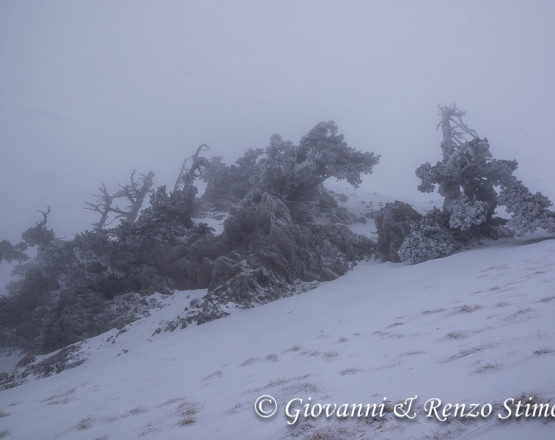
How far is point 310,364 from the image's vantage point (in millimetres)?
5781

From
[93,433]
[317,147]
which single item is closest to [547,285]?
[93,433]

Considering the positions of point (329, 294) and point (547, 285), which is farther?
point (329, 294)

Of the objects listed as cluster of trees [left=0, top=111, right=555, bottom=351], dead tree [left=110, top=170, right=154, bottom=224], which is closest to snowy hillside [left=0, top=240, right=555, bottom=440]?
cluster of trees [left=0, top=111, right=555, bottom=351]

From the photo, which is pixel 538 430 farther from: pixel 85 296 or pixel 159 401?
pixel 85 296

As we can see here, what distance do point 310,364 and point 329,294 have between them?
27.1ft

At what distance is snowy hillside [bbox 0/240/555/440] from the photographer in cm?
313

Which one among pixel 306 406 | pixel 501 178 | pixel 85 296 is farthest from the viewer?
pixel 85 296

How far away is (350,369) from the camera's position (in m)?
4.90

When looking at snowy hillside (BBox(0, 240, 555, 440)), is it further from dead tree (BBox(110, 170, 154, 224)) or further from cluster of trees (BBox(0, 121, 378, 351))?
dead tree (BBox(110, 170, 154, 224))

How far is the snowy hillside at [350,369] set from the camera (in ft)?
10.3

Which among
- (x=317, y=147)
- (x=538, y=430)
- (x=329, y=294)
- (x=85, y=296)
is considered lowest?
(x=329, y=294)

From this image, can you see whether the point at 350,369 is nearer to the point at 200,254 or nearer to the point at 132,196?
the point at 200,254

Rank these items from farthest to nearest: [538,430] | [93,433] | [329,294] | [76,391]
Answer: [329,294] < [76,391] < [93,433] < [538,430]

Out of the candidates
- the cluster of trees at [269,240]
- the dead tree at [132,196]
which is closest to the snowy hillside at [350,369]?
the cluster of trees at [269,240]
